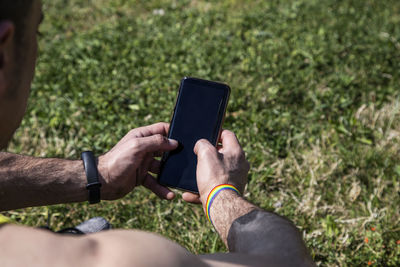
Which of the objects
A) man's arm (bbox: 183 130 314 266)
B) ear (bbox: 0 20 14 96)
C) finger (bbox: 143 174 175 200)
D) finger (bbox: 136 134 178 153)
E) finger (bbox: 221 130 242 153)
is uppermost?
ear (bbox: 0 20 14 96)

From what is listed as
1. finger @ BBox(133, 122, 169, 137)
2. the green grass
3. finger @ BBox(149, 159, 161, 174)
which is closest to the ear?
finger @ BBox(133, 122, 169, 137)

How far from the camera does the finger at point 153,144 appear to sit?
2.40 meters

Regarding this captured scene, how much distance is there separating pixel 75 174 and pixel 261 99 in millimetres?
2033

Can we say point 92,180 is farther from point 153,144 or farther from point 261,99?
point 261,99

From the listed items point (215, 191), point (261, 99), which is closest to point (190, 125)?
point (215, 191)

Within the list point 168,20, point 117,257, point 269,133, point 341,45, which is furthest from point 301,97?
point 117,257

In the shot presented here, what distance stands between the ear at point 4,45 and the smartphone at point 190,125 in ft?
3.85

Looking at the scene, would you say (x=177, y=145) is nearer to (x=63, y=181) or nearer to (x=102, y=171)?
(x=102, y=171)

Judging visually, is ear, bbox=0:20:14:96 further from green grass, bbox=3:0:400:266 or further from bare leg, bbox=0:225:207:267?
green grass, bbox=3:0:400:266

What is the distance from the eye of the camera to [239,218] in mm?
1896

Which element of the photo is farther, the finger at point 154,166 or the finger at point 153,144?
the finger at point 154,166

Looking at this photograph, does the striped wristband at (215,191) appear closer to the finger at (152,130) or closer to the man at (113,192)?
the man at (113,192)

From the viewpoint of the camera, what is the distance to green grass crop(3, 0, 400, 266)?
3.08 m

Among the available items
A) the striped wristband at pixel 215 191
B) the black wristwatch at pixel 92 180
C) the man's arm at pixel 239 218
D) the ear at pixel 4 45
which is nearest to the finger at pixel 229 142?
the man's arm at pixel 239 218
